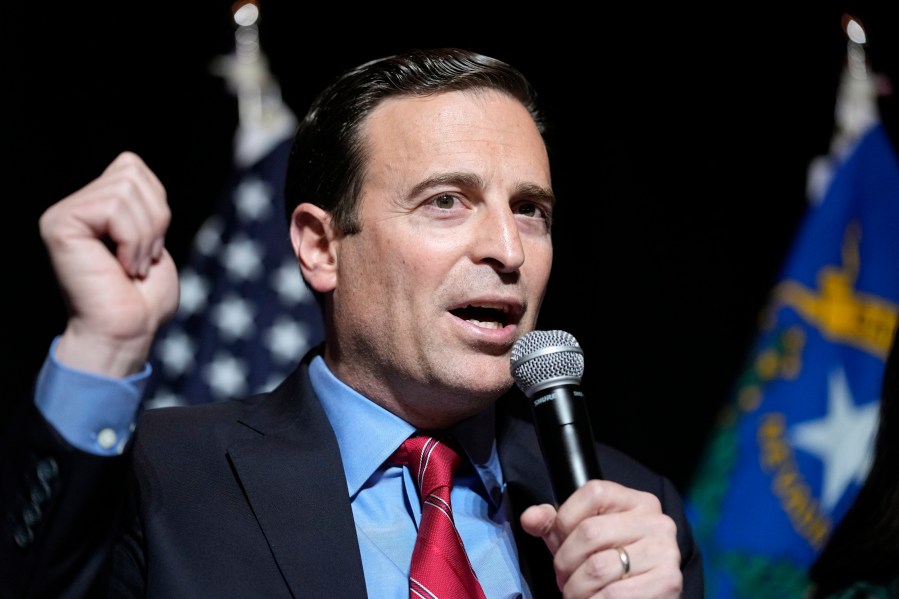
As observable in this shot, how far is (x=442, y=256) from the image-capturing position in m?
1.77

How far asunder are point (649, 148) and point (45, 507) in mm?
2457

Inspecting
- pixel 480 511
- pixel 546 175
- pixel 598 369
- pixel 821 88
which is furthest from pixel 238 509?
pixel 821 88

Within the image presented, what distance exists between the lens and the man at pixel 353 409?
131cm

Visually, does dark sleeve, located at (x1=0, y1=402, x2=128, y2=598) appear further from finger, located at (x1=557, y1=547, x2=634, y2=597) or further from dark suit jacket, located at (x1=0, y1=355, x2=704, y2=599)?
finger, located at (x1=557, y1=547, x2=634, y2=597)

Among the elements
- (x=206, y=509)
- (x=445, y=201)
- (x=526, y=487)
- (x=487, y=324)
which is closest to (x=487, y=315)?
(x=487, y=324)

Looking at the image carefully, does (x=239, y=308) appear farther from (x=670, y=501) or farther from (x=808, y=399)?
(x=808, y=399)

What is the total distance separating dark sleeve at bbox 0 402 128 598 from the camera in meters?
1.30

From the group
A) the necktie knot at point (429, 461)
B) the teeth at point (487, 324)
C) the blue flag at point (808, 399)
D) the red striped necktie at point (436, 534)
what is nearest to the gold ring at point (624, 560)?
the red striped necktie at point (436, 534)

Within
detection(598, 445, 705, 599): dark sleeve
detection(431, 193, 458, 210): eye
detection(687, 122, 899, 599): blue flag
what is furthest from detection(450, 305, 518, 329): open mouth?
detection(687, 122, 899, 599): blue flag

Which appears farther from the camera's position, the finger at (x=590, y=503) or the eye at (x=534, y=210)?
the eye at (x=534, y=210)

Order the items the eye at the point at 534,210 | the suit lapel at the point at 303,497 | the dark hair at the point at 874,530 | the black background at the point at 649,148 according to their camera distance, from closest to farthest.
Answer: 1. the suit lapel at the point at 303,497
2. the dark hair at the point at 874,530
3. the eye at the point at 534,210
4. the black background at the point at 649,148

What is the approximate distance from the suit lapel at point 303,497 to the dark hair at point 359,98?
1.27ft

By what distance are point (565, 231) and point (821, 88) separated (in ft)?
3.19

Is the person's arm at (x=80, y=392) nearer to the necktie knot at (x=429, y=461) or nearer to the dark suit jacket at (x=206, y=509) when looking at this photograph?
the dark suit jacket at (x=206, y=509)
